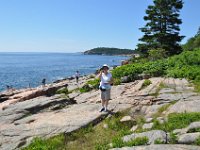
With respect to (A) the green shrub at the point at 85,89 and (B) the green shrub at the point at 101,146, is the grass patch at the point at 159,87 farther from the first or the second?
(B) the green shrub at the point at 101,146

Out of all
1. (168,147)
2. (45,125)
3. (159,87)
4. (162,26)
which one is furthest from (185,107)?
(162,26)

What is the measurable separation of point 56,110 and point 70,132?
12.8 ft

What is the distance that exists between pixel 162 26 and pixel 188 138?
3847cm

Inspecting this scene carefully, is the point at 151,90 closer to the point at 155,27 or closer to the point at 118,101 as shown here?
the point at 118,101

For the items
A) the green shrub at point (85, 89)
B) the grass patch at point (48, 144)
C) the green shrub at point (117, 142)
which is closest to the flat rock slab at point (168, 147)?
the green shrub at point (117, 142)

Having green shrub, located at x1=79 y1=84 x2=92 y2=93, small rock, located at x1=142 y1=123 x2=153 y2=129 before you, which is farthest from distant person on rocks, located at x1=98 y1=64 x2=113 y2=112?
green shrub, located at x1=79 y1=84 x2=92 y2=93

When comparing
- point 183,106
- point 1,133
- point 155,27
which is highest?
point 155,27

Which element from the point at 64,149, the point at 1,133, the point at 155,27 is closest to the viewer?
the point at 64,149

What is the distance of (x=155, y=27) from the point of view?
47.7 m

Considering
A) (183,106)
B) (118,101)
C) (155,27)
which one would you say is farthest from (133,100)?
(155,27)

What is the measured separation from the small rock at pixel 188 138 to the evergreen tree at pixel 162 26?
35.9m

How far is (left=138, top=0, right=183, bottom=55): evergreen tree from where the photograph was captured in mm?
46500

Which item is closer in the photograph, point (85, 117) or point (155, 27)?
point (85, 117)

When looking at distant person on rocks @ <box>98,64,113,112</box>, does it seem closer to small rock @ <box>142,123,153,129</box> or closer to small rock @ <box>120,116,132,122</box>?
small rock @ <box>120,116,132,122</box>
